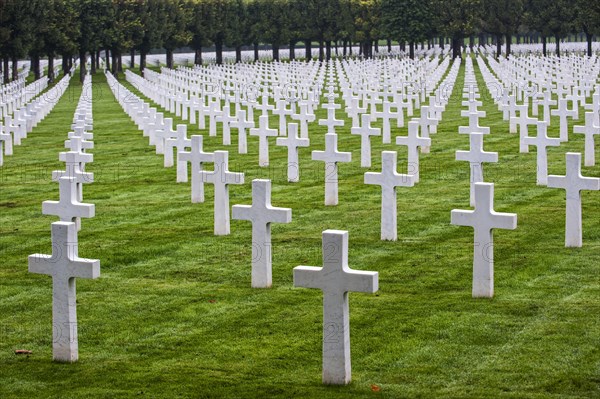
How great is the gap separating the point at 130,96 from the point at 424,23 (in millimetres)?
46730

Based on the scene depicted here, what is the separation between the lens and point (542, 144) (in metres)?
18.4

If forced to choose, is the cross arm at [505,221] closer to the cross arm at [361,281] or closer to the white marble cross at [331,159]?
the cross arm at [361,281]

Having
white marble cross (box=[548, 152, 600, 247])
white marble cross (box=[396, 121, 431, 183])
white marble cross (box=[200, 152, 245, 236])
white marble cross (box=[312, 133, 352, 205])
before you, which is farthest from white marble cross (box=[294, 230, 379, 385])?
white marble cross (box=[396, 121, 431, 183])

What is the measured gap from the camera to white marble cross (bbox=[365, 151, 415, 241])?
14.1 m

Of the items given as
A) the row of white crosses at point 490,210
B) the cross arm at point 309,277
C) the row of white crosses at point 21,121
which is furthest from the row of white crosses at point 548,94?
the row of white crosses at point 21,121

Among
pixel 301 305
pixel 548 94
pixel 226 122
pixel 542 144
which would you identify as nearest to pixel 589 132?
pixel 542 144

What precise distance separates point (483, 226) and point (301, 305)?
1.77 m

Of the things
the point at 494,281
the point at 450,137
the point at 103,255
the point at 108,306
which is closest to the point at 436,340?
the point at 494,281

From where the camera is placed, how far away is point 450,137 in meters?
27.5

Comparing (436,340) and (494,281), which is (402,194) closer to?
(494,281)

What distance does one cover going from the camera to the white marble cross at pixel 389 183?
1411cm

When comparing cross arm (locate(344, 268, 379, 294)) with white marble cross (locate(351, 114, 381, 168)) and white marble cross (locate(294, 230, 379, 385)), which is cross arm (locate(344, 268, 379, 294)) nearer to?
white marble cross (locate(294, 230, 379, 385))

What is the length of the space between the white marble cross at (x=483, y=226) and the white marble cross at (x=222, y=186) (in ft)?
13.3

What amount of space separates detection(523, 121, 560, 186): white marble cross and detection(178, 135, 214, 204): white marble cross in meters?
4.85
